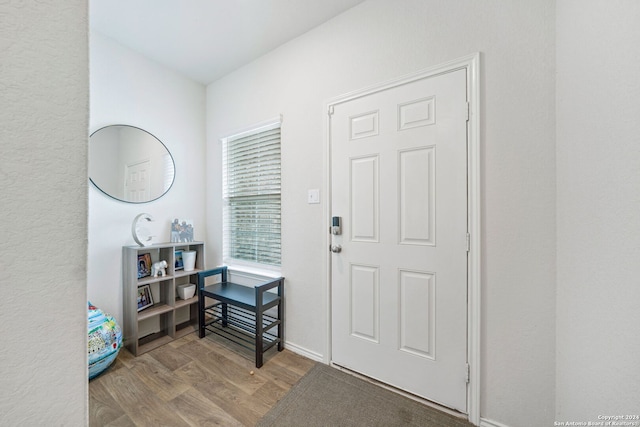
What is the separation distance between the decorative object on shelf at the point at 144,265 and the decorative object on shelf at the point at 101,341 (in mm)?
400

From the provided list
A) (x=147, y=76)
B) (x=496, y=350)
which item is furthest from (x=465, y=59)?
(x=147, y=76)

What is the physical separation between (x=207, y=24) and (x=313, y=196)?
166cm

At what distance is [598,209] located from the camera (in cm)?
95

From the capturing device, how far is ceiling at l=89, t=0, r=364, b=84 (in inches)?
70.3

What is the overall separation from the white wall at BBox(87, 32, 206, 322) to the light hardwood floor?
63 centimetres

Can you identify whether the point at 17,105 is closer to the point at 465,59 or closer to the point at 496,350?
the point at 465,59

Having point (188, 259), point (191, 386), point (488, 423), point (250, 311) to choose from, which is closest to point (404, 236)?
point (488, 423)

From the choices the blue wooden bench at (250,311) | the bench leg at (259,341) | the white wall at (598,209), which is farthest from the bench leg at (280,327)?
the white wall at (598,209)

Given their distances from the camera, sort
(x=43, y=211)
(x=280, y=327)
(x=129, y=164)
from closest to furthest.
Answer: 1. (x=43, y=211)
2. (x=280, y=327)
3. (x=129, y=164)

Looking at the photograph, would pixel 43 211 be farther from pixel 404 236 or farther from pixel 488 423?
pixel 488 423

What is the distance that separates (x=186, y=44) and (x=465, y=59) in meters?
2.32

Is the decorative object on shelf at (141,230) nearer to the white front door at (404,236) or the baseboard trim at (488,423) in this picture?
the white front door at (404,236)

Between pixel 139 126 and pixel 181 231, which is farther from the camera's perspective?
pixel 181 231

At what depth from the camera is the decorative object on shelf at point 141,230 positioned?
7.17 feet
